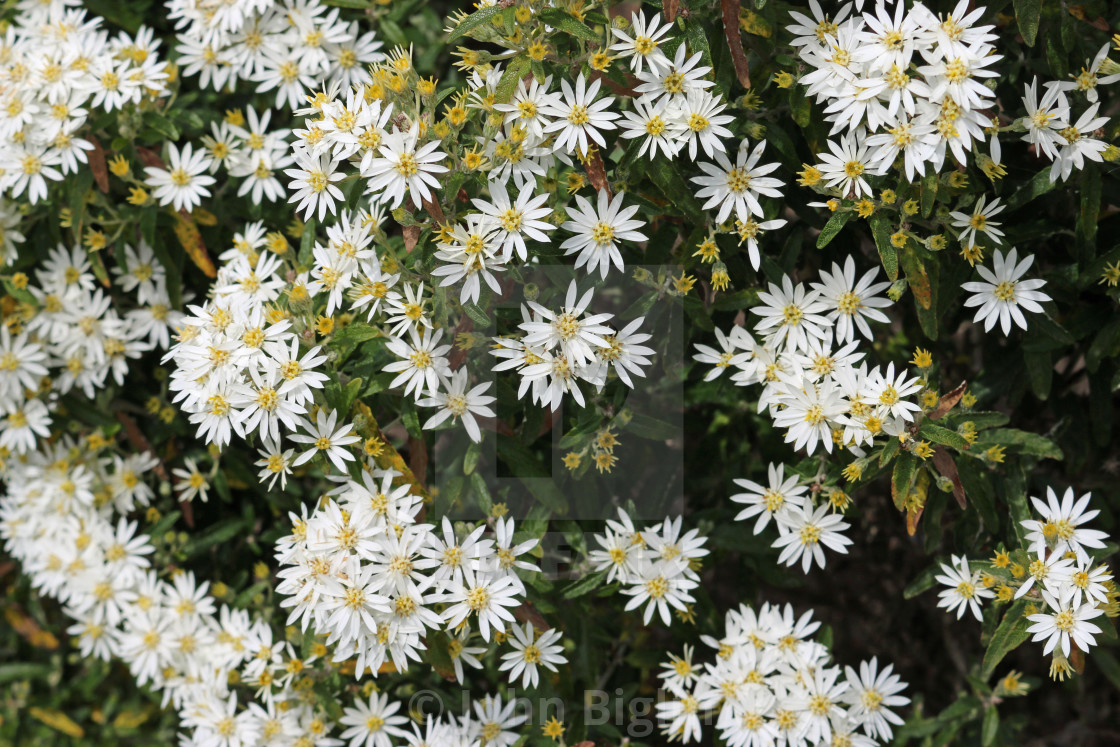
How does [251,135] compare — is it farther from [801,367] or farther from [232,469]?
[801,367]

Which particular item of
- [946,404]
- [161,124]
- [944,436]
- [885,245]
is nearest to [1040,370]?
[946,404]

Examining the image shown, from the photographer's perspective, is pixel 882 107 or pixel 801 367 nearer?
pixel 882 107

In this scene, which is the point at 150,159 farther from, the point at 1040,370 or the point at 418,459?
the point at 1040,370

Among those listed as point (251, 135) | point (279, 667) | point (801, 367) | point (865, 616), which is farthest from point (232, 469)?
point (865, 616)

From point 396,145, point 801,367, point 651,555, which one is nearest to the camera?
point 396,145

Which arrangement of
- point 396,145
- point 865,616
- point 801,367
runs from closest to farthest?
1. point 396,145
2. point 801,367
3. point 865,616

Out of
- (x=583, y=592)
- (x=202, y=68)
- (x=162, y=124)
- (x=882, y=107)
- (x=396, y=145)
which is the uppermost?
(x=202, y=68)
